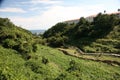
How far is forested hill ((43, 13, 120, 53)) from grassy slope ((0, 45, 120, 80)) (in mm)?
9168

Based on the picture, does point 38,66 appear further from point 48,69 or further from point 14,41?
point 14,41

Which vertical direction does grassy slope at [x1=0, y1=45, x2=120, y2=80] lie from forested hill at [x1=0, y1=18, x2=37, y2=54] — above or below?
below

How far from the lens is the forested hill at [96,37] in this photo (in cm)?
4522

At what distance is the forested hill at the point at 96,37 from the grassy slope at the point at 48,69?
9168mm

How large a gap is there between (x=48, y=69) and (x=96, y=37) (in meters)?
23.7

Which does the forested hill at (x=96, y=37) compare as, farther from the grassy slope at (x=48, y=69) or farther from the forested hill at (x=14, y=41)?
the forested hill at (x=14, y=41)

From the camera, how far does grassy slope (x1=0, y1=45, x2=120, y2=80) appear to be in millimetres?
25738

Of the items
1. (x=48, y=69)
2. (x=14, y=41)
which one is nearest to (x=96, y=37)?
(x=14, y=41)

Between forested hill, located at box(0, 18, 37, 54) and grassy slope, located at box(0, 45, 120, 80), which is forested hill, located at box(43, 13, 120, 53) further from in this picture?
forested hill, located at box(0, 18, 37, 54)

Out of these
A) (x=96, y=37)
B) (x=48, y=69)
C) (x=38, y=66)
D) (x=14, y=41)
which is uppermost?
(x=14, y=41)

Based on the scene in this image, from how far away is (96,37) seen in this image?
168 feet

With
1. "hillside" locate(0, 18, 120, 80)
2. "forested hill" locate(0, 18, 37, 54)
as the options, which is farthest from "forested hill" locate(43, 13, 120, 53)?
"forested hill" locate(0, 18, 37, 54)

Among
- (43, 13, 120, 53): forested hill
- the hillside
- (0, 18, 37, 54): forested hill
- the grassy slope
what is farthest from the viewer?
(43, 13, 120, 53): forested hill

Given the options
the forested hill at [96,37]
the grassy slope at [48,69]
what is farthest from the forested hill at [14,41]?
the forested hill at [96,37]
